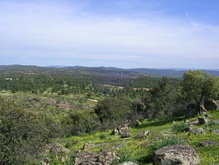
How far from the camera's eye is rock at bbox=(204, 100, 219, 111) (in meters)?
35.6

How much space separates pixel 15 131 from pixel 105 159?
7.27 meters

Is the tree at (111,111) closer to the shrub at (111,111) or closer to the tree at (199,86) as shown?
the shrub at (111,111)

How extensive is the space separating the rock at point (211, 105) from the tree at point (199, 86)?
6.26ft

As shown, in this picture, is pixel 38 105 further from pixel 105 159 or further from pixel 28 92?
pixel 105 159

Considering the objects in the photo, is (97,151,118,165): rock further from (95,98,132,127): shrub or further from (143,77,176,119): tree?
(95,98,132,127): shrub

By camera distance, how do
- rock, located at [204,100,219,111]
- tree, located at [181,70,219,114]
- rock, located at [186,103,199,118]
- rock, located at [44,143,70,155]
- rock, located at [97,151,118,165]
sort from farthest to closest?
rock, located at [204,100,219,111] → rock, located at [186,103,199,118] → tree, located at [181,70,219,114] → rock, located at [44,143,70,155] → rock, located at [97,151,118,165]

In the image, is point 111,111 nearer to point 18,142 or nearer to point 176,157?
point 18,142

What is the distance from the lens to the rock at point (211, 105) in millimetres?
35581

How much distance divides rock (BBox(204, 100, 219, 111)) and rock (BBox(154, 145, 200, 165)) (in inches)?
1137

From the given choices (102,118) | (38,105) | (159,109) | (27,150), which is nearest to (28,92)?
(38,105)

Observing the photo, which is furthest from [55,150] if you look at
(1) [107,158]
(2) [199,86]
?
(2) [199,86]

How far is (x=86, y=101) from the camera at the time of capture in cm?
13700

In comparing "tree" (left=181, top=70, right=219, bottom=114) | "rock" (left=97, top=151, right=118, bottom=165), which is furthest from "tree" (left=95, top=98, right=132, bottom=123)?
"rock" (left=97, top=151, right=118, bottom=165)

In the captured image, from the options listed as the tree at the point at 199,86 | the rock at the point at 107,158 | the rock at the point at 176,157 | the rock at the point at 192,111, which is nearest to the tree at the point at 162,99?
the rock at the point at 192,111
